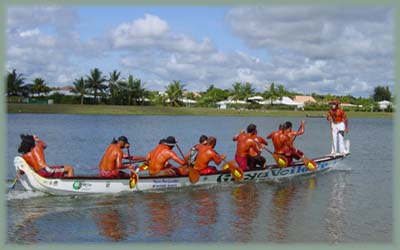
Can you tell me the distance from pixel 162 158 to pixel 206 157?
1.54m

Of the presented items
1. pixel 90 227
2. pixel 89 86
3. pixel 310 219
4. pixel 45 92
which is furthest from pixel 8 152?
pixel 45 92

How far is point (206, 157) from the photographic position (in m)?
16.5

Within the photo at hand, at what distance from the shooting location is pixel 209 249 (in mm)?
10008

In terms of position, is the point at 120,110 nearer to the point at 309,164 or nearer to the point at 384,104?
the point at 384,104

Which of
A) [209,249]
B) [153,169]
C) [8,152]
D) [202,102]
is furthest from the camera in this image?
[202,102]

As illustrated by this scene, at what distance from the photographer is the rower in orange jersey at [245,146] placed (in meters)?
17.8

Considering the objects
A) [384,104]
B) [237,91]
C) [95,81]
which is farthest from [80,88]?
[384,104]

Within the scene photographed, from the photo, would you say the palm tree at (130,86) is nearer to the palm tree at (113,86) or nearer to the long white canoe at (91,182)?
the palm tree at (113,86)

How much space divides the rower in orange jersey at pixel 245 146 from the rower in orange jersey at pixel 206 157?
5.03 ft

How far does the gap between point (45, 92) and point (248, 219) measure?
83386 millimetres

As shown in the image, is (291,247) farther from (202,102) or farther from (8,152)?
(202,102)

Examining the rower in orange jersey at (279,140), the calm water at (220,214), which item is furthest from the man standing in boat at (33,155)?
the rower in orange jersey at (279,140)

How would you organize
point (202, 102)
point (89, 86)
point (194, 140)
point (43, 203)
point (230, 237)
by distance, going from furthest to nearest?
point (202, 102), point (89, 86), point (194, 140), point (43, 203), point (230, 237)

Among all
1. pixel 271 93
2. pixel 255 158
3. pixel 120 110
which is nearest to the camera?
pixel 255 158
